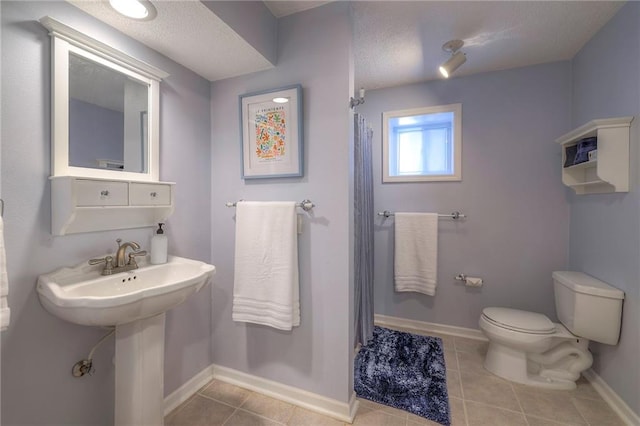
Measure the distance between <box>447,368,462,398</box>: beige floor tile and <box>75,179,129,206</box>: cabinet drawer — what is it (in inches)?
85.1

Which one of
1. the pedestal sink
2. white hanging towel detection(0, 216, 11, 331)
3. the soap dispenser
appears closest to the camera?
white hanging towel detection(0, 216, 11, 331)

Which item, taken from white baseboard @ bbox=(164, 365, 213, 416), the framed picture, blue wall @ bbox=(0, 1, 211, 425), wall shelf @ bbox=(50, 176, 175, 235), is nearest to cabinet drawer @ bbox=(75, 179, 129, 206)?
wall shelf @ bbox=(50, 176, 175, 235)

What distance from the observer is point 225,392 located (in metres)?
1.71

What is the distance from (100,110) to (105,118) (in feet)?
0.12

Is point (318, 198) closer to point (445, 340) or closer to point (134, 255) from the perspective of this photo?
point (134, 255)

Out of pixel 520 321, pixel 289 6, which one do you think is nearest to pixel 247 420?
pixel 520 321

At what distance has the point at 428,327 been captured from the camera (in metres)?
2.54

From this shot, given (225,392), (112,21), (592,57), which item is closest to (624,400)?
(592,57)

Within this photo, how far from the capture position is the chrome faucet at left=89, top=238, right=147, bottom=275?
1220mm

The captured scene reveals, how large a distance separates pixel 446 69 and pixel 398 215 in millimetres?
1240

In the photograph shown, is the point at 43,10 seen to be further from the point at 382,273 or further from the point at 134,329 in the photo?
the point at 382,273

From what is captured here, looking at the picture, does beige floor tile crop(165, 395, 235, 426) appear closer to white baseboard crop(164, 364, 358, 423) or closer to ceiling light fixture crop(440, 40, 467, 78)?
white baseboard crop(164, 364, 358, 423)

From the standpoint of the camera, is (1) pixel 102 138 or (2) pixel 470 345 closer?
(1) pixel 102 138

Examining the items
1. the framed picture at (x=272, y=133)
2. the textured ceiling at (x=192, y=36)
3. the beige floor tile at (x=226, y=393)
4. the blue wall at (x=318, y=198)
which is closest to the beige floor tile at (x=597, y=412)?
the blue wall at (x=318, y=198)
